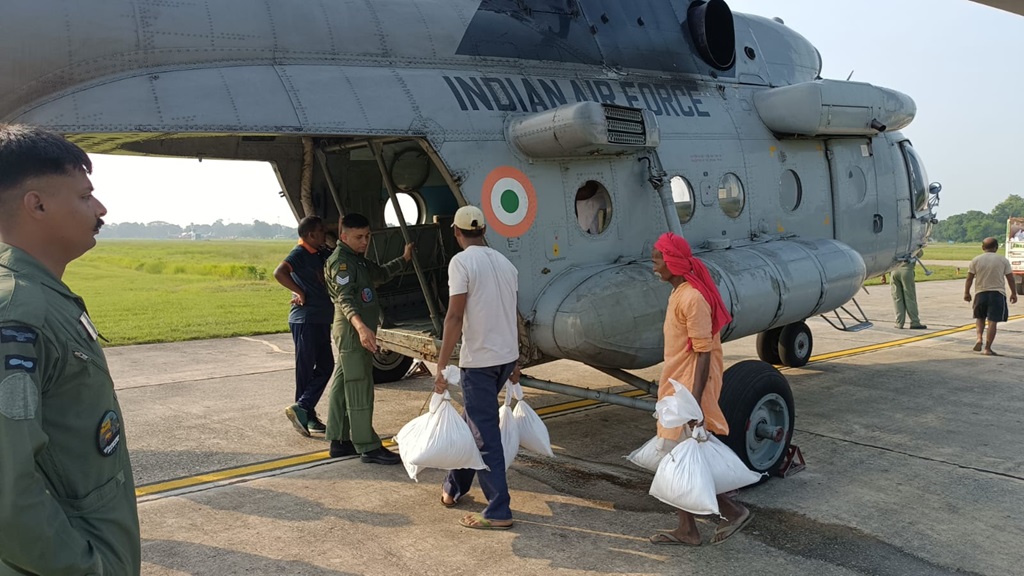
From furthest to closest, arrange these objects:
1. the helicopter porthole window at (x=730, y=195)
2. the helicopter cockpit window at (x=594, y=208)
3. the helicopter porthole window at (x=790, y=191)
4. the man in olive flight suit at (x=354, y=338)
Result: the helicopter porthole window at (x=790, y=191), the helicopter porthole window at (x=730, y=195), the helicopter cockpit window at (x=594, y=208), the man in olive flight suit at (x=354, y=338)

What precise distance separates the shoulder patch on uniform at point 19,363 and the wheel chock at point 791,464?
486 cm

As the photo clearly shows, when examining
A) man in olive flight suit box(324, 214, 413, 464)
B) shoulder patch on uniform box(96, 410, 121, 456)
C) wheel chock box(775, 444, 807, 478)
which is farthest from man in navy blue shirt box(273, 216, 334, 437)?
shoulder patch on uniform box(96, 410, 121, 456)

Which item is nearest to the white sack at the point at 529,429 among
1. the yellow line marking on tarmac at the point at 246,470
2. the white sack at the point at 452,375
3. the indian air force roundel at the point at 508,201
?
the white sack at the point at 452,375

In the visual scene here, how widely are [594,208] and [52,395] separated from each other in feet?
15.6

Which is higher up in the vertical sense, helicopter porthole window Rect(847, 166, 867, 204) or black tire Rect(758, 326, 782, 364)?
helicopter porthole window Rect(847, 166, 867, 204)

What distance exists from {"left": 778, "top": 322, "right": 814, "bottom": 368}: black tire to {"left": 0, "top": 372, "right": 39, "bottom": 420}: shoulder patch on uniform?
913cm

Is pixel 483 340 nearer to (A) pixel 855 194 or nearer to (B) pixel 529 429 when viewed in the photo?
(B) pixel 529 429

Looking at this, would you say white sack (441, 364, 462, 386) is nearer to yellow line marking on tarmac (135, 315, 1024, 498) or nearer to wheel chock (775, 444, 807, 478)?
yellow line marking on tarmac (135, 315, 1024, 498)

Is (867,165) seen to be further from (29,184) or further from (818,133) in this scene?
(29,184)

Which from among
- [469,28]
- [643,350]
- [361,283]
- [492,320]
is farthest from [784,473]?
[469,28]

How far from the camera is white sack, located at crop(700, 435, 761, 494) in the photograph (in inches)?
159

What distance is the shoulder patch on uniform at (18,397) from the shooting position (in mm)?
1510

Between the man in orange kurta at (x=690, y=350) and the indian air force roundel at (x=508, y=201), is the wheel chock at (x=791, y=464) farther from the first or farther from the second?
the indian air force roundel at (x=508, y=201)

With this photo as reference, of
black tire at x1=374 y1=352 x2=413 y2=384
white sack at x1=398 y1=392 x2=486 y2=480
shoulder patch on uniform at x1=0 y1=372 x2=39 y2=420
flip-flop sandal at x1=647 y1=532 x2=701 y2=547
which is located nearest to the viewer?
shoulder patch on uniform at x1=0 y1=372 x2=39 y2=420
